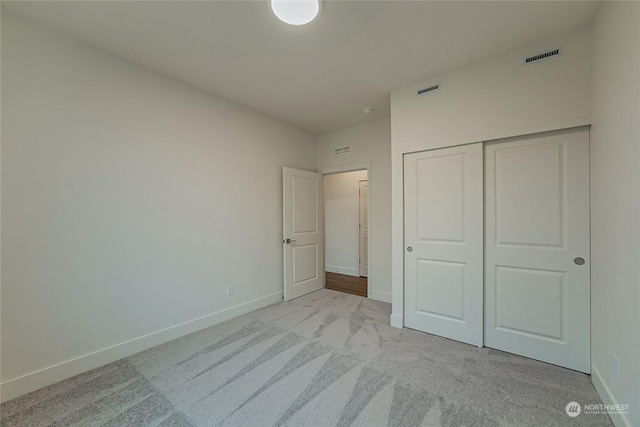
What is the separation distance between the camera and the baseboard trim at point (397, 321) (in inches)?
112

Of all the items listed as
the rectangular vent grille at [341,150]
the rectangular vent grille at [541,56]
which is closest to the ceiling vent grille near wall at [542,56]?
the rectangular vent grille at [541,56]

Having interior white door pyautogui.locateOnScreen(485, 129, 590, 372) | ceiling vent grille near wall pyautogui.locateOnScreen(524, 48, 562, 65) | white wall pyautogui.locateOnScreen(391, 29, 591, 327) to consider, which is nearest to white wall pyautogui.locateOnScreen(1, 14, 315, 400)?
white wall pyautogui.locateOnScreen(391, 29, 591, 327)

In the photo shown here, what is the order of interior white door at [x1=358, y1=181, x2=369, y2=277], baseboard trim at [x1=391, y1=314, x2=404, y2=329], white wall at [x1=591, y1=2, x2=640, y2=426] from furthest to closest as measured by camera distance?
interior white door at [x1=358, y1=181, x2=369, y2=277] → baseboard trim at [x1=391, y1=314, x2=404, y2=329] → white wall at [x1=591, y1=2, x2=640, y2=426]

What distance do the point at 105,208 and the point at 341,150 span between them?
3265 millimetres

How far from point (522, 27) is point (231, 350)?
3.75m

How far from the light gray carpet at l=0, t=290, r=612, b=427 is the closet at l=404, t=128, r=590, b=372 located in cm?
22

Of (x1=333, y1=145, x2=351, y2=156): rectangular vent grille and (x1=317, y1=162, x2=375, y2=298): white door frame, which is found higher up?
(x1=333, y1=145, x2=351, y2=156): rectangular vent grille

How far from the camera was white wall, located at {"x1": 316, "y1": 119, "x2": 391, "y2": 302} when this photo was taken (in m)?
3.80

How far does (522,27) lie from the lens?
1.96 m

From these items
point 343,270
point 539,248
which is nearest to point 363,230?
point 343,270

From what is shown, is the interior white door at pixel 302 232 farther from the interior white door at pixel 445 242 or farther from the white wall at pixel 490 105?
the interior white door at pixel 445 242

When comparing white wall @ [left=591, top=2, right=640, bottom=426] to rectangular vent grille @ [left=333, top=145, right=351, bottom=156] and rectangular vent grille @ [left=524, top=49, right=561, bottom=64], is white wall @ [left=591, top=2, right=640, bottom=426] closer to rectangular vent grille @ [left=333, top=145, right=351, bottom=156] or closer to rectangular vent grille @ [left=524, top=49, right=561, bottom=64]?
rectangular vent grille @ [left=524, top=49, right=561, bottom=64]

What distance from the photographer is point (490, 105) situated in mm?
2355

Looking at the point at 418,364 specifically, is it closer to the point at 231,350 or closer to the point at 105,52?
the point at 231,350
